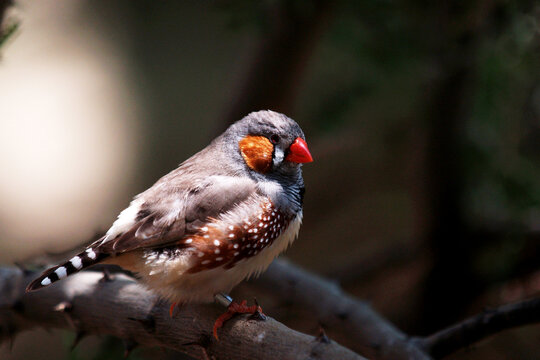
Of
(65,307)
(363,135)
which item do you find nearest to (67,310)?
(65,307)

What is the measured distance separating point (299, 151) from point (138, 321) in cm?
96

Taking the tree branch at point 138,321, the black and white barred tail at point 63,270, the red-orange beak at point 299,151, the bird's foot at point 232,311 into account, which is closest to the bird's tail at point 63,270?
the black and white barred tail at point 63,270

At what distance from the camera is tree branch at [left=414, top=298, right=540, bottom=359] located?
7.50 feet

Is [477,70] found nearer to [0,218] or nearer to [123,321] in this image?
[123,321]

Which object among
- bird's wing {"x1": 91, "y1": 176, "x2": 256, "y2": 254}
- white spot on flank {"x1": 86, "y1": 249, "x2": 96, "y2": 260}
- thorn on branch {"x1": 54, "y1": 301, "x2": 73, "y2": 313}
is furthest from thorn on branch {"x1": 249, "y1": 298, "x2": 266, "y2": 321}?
thorn on branch {"x1": 54, "y1": 301, "x2": 73, "y2": 313}

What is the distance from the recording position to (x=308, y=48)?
3.68 metres

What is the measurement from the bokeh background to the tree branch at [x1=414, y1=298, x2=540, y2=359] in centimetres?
34

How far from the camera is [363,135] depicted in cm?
468

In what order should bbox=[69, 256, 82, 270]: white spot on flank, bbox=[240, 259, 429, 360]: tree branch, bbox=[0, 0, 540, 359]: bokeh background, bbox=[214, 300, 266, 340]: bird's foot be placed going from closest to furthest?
bbox=[69, 256, 82, 270]: white spot on flank < bbox=[214, 300, 266, 340]: bird's foot < bbox=[240, 259, 429, 360]: tree branch < bbox=[0, 0, 540, 359]: bokeh background

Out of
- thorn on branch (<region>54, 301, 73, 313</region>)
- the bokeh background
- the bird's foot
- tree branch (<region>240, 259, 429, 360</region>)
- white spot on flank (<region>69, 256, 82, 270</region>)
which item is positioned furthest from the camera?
the bokeh background

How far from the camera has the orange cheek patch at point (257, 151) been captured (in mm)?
2561

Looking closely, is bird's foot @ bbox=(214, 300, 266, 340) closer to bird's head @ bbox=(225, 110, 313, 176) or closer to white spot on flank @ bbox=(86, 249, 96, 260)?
white spot on flank @ bbox=(86, 249, 96, 260)

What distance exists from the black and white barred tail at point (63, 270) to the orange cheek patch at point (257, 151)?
2.55ft

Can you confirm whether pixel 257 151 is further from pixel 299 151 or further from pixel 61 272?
pixel 61 272
